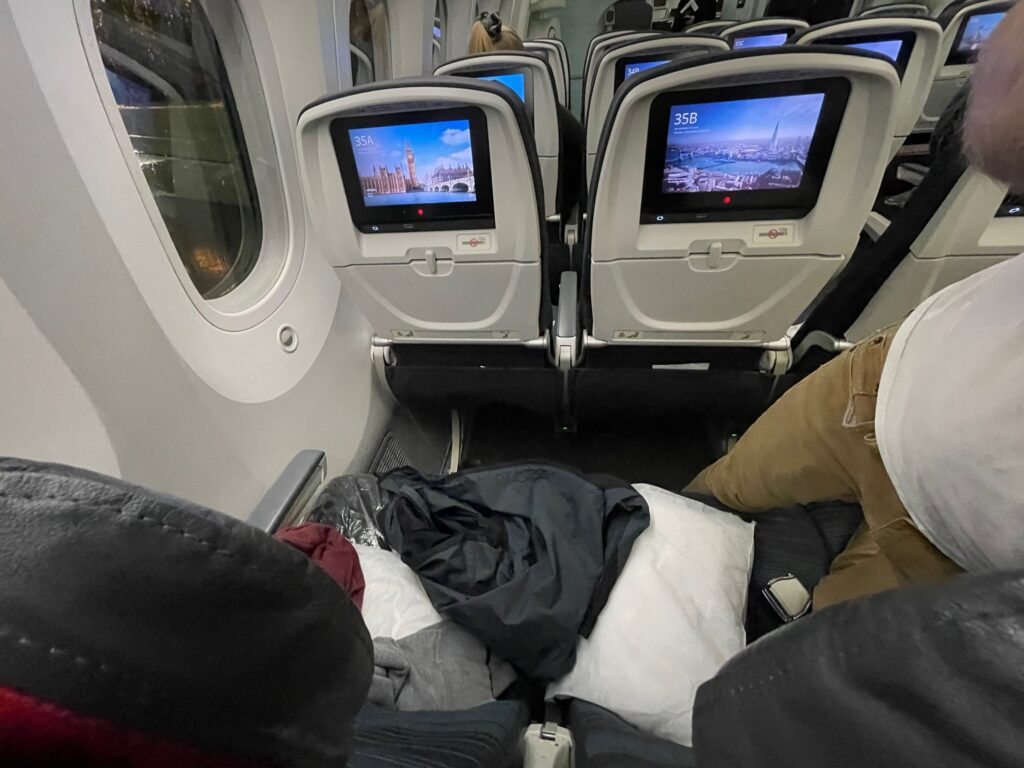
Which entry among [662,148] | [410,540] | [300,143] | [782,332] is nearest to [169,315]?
[300,143]

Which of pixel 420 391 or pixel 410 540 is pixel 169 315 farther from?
pixel 420 391

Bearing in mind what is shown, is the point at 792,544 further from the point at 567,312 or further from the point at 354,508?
the point at 354,508

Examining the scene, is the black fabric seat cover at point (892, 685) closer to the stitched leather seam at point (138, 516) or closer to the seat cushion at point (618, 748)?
the stitched leather seam at point (138, 516)

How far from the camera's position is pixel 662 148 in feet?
4.67

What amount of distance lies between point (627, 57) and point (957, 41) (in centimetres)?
344

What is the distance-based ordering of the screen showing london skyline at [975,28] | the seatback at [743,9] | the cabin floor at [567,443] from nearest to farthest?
the cabin floor at [567,443], the screen showing london skyline at [975,28], the seatback at [743,9]

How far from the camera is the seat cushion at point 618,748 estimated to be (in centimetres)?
80

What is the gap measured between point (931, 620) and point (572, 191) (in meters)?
3.92

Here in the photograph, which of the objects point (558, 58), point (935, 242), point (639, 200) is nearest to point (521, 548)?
point (639, 200)

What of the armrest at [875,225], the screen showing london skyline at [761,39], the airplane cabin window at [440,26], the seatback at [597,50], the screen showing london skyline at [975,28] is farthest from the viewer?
the airplane cabin window at [440,26]

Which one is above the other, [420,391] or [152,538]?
[152,538]

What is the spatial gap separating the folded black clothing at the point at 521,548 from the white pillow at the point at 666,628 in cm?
4

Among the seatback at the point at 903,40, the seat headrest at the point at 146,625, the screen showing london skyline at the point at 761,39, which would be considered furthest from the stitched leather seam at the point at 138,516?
the screen showing london skyline at the point at 761,39

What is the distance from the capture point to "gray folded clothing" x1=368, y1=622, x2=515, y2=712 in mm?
1127
